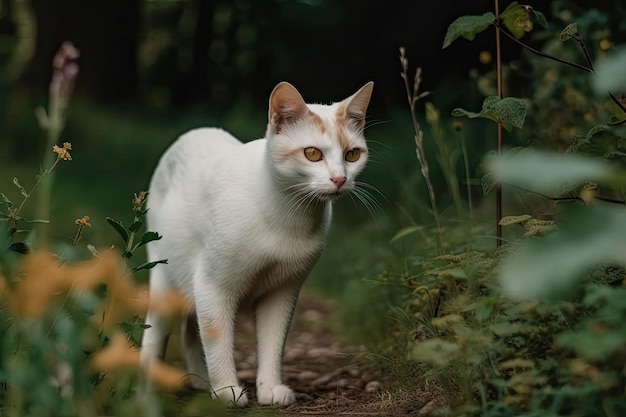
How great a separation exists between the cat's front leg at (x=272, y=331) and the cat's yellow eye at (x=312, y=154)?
1.67 feet

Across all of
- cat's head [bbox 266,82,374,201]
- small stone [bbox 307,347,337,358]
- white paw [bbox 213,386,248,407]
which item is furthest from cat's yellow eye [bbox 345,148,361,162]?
small stone [bbox 307,347,337,358]

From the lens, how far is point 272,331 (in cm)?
324

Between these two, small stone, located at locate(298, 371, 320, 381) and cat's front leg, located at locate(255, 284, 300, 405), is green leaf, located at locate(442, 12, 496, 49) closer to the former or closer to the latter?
cat's front leg, located at locate(255, 284, 300, 405)

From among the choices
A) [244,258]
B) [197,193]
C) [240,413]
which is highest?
[197,193]

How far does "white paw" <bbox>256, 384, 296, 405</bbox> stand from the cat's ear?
889mm

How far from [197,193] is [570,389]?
1704 millimetres

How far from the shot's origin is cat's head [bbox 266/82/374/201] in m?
2.91

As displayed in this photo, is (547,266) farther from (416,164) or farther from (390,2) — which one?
(390,2)

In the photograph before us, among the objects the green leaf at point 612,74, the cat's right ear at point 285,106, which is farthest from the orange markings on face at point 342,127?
the green leaf at point 612,74

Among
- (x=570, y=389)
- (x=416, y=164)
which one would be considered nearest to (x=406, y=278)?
(x=570, y=389)

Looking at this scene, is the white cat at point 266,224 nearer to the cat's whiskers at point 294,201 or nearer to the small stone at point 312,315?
the cat's whiskers at point 294,201

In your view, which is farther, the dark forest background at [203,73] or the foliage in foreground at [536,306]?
the dark forest background at [203,73]

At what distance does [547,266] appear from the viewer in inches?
58.7

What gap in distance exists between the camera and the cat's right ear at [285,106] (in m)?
2.99
